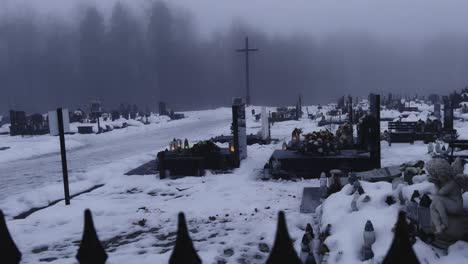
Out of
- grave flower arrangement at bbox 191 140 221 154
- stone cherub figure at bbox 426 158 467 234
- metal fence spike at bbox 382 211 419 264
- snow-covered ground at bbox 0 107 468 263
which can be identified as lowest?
snow-covered ground at bbox 0 107 468 263

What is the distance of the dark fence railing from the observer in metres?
1.41

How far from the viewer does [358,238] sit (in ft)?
19.5

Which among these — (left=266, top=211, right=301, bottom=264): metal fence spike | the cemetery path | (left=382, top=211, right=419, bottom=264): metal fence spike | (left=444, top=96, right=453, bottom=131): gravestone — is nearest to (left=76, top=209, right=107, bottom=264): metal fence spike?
(left=266, top=211, right=301, bottom=264): metal fence spike

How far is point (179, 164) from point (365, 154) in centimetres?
666

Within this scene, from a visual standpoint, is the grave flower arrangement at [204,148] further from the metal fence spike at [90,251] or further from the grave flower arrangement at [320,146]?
the metal fence spike at [90,251]

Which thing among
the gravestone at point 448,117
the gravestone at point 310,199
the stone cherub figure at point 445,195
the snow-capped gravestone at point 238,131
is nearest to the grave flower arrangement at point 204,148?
the snow-capped gravestone at point 238,131

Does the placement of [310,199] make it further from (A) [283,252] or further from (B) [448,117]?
(B) [448,117]

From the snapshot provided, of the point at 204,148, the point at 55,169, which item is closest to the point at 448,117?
the point at 204,148

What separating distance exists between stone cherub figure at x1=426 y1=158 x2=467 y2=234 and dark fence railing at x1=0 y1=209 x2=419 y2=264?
3.93 meters

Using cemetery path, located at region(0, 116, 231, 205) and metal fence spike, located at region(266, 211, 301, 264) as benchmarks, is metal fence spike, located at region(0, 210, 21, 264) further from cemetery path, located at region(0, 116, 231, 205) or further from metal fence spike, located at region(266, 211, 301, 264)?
cemetery path, located at region(0, 116, 231, 205)

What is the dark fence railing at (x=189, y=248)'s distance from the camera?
4.62 ft

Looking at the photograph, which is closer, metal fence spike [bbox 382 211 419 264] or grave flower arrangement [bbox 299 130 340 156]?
metal fence spike [bbox 382 211 419 264]

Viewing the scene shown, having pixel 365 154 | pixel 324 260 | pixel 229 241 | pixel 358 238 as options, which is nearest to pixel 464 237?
pixel 358 238

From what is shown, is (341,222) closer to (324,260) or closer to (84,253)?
(324,260)
